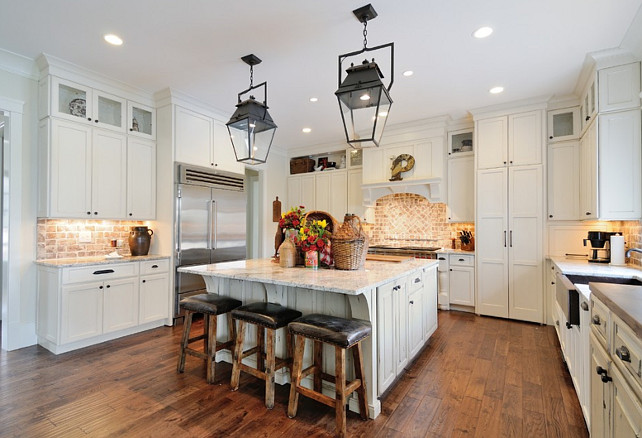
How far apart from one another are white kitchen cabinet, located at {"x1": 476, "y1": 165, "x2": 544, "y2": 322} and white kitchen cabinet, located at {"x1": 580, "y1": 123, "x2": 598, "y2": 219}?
417mm

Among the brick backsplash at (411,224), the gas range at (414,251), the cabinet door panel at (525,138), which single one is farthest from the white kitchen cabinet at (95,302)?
the cabinet door panel at (525,138)

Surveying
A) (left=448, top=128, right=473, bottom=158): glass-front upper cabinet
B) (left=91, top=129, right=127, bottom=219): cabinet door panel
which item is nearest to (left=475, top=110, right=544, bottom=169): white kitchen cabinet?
(left=448, top=128, right=473, bottom=158): glass-front upper cabinet

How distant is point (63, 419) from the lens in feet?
6.57

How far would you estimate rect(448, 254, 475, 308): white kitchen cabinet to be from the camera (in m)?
4.42

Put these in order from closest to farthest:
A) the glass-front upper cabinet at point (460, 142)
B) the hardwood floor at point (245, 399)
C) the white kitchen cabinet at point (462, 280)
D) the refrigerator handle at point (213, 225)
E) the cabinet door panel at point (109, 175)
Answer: the hardwood floor at point (245, 399), the cabinet door panel at point (109, 175), the refrigerator handle at point (213, 225), the white kitchen cabinet at point (462, 280), the glass-front upper cabinet at point (460, 142)

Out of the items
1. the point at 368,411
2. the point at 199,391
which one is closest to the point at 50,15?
the point at 199,391

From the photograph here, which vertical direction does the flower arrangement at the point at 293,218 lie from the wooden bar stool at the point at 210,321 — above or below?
above

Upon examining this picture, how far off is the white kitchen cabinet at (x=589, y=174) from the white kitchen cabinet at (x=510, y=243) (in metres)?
0.42

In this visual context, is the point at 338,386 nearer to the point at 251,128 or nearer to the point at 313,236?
the point at 313,236

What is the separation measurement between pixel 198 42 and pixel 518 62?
3.04 meters

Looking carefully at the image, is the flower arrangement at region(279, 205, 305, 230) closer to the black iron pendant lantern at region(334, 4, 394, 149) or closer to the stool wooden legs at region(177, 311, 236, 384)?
the black iron pendant lantern at region(334, 4, 394, 149)

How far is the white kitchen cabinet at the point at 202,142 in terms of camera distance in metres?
4.00

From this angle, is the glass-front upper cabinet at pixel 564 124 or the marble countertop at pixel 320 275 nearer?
the marble countertop at pixel 320 275

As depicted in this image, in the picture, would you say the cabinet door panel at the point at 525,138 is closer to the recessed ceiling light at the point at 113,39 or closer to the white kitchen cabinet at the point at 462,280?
the white kitchen cabinet at the point at 462,280
